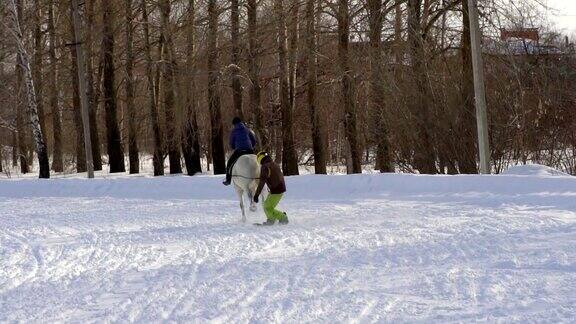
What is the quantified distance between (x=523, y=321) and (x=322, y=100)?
22.0m

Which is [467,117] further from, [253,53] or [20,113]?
[20,113]

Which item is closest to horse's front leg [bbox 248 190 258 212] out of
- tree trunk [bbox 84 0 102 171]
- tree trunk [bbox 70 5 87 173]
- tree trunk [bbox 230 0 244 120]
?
tree trunk [bbox 230 0 244 120]

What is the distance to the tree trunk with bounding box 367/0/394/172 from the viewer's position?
23.9m

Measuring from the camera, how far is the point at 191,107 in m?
27.6

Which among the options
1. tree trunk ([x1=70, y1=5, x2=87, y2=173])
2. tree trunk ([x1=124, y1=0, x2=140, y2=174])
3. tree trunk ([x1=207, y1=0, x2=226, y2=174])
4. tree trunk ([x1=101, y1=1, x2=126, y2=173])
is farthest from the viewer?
tree trunk ([x1=70, y1=5, x2=87, y2=173])

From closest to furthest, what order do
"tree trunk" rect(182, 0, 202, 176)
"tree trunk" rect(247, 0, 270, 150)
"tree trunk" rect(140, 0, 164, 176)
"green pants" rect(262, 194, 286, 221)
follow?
"green pants" rect(262, 194, 286, 221)
"tree trunk" rect(247, 0, 270, 150)
"tree trunk" rect(182, 0, 202, 176)
"tree trunk" rect(140, 0, 164, 176)

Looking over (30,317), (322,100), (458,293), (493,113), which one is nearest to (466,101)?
(493,113)

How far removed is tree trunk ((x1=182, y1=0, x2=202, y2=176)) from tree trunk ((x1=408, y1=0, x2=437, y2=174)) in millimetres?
8260

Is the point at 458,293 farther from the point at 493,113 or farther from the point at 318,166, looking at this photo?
the point at 318,166

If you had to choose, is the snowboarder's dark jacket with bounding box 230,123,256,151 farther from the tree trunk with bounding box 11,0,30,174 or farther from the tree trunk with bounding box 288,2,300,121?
the tree trunk with bounding box 11,0,30,174

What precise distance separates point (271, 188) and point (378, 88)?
1297cm

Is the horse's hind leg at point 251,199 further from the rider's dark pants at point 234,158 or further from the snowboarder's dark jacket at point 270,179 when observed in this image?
the rider's dark pants at point 234,158

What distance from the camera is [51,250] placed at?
10359 mm

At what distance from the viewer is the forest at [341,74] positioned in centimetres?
2275
